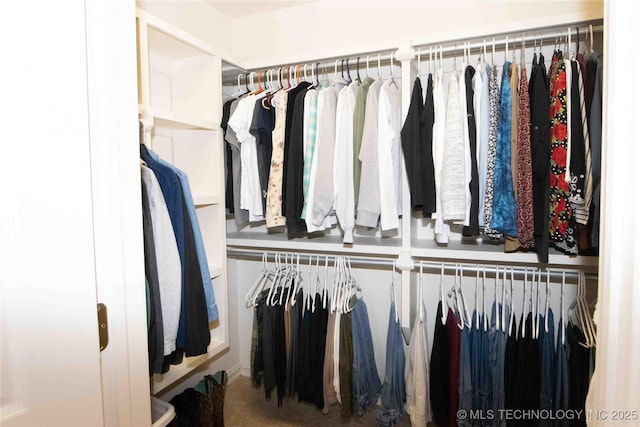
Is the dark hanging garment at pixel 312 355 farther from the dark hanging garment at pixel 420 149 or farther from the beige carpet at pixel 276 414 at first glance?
the dark hanging garment at pixel 420 149

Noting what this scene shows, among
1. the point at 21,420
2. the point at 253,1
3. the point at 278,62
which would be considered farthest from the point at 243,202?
the point at 21,420

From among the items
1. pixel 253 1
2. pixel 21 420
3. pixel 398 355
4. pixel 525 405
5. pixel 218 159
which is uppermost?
pixel 253 1

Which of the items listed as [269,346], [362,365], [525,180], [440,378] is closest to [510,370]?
[440,378]

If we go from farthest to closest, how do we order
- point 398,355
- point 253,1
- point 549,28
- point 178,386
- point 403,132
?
point 253,1 < point 178,386 < point 398,355 < point 403,132 < point 549,28

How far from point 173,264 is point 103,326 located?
2.41 ft

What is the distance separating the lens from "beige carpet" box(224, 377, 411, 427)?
200cm

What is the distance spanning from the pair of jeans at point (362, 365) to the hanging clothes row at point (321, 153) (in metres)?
0.50

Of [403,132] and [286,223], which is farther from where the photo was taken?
[286,223]

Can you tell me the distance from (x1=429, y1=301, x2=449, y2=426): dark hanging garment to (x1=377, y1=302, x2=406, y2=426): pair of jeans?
14cm

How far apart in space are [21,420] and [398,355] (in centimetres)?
159

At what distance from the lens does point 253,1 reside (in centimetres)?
225

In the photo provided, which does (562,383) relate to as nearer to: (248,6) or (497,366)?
(497,366)

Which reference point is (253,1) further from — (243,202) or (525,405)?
(525,405)

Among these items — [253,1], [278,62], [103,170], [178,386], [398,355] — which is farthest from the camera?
[253,1]
